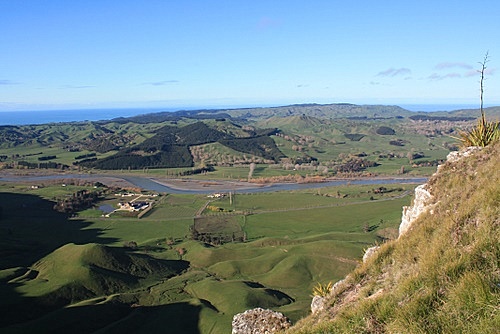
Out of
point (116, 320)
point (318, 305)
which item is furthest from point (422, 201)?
point (116, 320)

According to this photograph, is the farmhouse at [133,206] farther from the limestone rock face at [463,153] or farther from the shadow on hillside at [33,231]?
the limestone rock face at [463,153]

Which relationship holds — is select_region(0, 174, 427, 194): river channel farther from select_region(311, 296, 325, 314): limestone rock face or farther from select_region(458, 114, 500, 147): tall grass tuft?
select_region(311, 296, 325, 314): limestone rock face

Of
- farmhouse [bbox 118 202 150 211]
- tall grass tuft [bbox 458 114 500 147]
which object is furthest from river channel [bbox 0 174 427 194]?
tall grass tuft [bbox 458 114 500 147]

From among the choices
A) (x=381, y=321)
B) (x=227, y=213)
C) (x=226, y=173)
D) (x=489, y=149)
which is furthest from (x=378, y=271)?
(x=226, y=173)

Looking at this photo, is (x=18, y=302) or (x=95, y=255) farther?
(x=95, y=255)

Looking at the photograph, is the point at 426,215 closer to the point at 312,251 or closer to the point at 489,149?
the point at 489,149

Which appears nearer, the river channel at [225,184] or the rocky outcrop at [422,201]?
the rocky outcrop at [422,201]

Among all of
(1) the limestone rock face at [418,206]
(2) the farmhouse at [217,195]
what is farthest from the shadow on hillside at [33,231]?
(1) the limestone rock face at [418,206]
